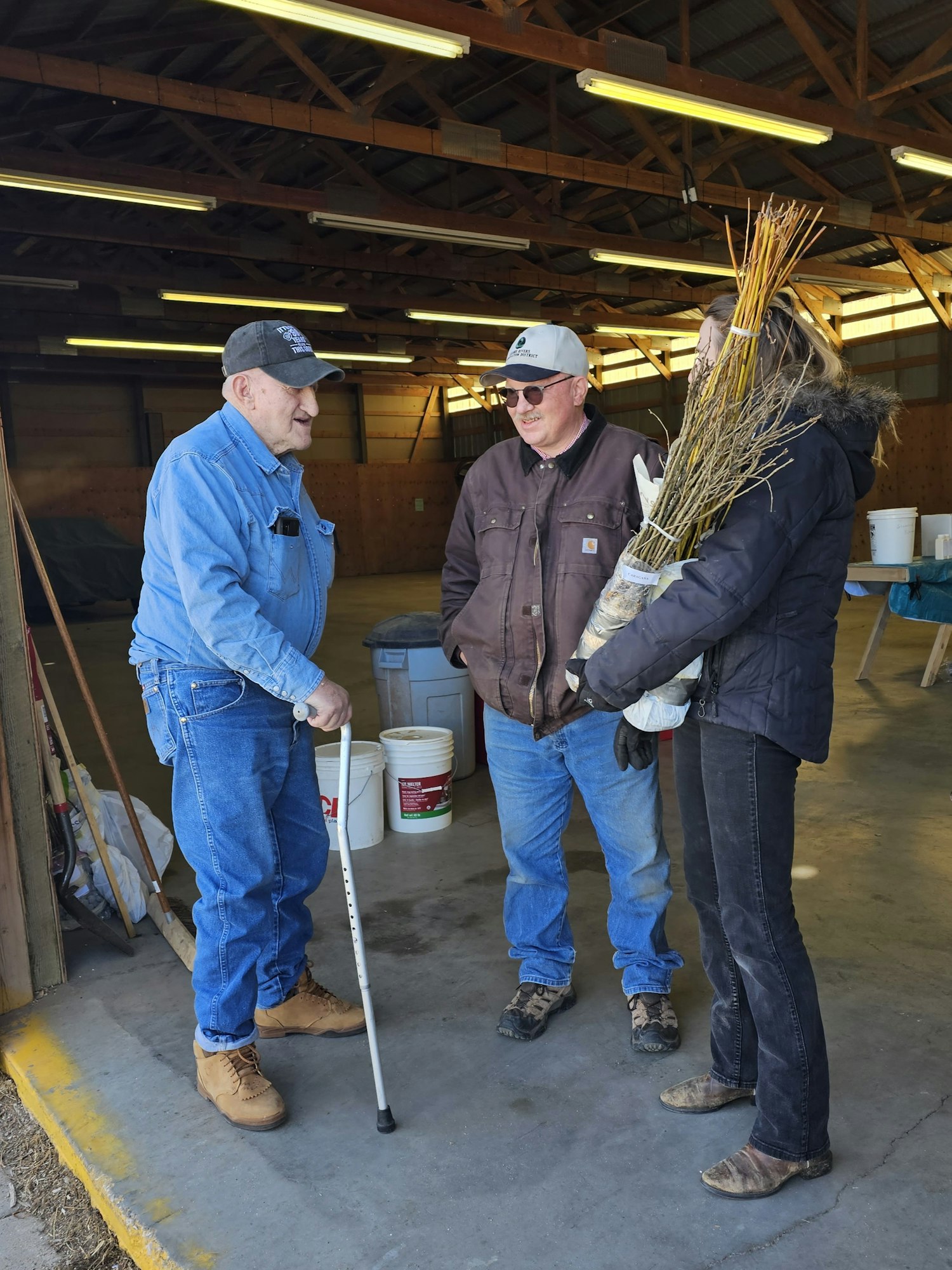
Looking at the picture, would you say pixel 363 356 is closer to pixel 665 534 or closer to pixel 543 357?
pixel 543 357

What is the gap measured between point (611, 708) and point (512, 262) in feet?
40.5

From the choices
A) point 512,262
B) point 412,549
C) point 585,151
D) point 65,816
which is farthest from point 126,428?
point 65,816

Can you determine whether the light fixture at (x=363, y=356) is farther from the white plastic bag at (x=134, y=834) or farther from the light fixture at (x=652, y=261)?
the white plastic bag at (x=134, y=834)

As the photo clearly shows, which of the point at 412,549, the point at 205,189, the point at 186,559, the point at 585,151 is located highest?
the point at 585,151

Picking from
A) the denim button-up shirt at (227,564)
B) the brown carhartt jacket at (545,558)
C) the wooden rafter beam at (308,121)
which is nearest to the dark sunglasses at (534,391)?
the brown carhartt jacket at (545,558)

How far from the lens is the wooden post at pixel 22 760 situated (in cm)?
280

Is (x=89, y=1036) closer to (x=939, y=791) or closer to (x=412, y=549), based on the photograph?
(x=939, y=791)

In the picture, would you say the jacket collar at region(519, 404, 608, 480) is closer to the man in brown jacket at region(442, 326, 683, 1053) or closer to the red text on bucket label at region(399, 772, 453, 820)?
the man in brown jacket at region(442, 326, 683, 1053)

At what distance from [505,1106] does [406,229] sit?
877 centimetres

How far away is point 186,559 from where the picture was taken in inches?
79.8

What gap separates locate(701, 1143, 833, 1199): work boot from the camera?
1844mm

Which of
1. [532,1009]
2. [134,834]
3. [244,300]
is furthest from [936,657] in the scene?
[244,300]

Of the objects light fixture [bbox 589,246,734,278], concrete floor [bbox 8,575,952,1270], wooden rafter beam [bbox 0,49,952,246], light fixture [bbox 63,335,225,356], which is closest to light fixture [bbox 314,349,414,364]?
light fixture [bbox 63,335,225,356]

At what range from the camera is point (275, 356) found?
2135 mm
